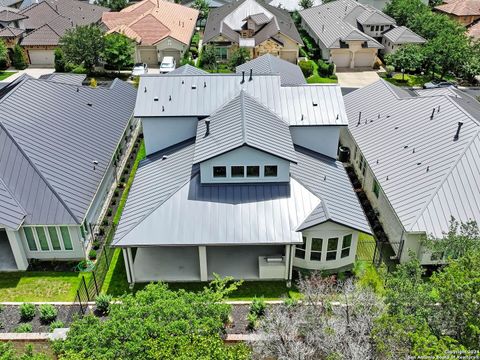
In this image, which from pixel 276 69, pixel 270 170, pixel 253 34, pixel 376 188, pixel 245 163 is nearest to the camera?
pixel 245 163

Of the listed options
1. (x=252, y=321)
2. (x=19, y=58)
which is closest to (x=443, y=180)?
(x=252, y=321)

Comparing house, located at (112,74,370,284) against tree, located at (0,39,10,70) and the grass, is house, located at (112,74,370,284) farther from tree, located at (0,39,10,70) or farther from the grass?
tree, located at (0,39,10,70)

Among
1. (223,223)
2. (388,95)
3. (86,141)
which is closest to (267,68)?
(388,95)

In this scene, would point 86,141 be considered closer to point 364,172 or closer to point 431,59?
point 364,172

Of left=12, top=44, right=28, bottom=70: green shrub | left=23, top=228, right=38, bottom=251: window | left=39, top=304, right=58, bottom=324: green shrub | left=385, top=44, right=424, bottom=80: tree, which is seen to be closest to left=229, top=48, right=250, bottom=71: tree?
left=385, top=44, right=424, bottom=80: tree

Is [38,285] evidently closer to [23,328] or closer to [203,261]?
[23,328]

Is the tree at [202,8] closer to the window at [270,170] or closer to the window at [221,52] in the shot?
the window at [221,52]

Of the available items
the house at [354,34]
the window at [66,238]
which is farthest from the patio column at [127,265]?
the house at [354,34]
